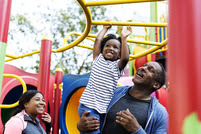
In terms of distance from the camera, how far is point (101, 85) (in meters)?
1.77

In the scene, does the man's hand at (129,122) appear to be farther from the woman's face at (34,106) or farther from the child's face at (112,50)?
the woman's face at (34,106)

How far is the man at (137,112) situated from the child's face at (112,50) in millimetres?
251

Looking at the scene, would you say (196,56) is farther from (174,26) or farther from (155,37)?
→ (155,37)

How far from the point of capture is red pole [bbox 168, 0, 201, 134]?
1.87 ft

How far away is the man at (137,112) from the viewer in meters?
1.46

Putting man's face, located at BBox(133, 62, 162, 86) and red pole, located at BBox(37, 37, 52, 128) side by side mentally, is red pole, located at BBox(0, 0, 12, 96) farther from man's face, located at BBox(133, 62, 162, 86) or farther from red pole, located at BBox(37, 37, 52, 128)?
red pole, located at BBox(37, 37, 52, 128)

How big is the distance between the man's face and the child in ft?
0.52

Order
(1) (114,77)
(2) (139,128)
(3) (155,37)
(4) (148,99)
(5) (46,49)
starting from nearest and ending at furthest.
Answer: (2) (139,128)
(4) (148,99)
(1) (114,77)
(5) (46,49)
(3) (155,37)

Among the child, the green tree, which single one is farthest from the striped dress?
the green tree

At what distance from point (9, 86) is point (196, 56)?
163 inches

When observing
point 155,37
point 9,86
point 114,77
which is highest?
point 155,37

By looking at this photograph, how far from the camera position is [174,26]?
62cm

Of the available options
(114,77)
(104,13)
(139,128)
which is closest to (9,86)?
(114,77)

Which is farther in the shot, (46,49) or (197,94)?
(46,49)
